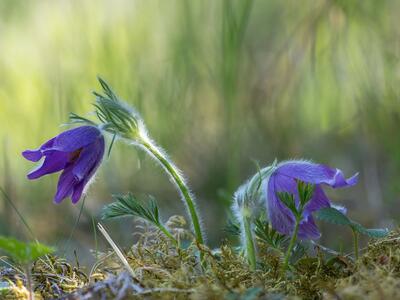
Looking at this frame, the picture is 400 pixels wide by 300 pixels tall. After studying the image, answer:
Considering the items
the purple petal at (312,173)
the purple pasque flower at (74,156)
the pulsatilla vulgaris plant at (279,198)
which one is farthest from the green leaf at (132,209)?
the purple petal at (312,173)

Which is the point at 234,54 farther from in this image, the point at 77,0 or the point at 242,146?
the point at 77,0

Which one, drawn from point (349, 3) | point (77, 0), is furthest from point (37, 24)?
point (349, 3)

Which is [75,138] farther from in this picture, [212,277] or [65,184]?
[212,277]

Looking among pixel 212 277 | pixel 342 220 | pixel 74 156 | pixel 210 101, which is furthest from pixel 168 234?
pixel 210 101

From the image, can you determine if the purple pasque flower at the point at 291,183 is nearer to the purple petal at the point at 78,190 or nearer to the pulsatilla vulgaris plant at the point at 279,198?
the pulsatilla vulgaris plant at the point at 279,198

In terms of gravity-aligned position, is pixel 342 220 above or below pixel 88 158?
below
